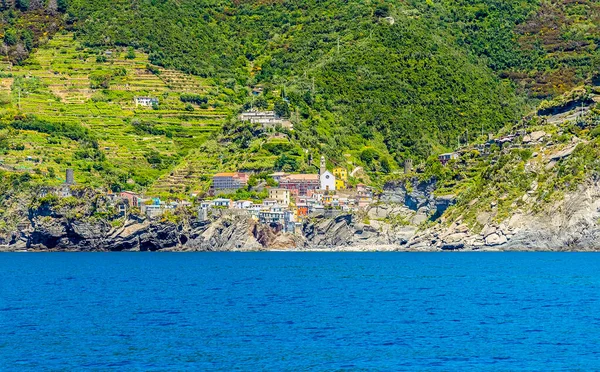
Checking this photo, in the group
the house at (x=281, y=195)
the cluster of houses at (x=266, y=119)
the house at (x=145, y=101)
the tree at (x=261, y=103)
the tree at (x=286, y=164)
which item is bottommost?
the house at (x=281, y=195)

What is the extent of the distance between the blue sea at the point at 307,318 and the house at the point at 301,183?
43281mm

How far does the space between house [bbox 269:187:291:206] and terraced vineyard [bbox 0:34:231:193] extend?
1078cm

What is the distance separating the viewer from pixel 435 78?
169250 millimetres

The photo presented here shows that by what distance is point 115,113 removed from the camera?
164m

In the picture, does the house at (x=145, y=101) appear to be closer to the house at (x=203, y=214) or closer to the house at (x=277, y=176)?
the house at (x=277, y=176)

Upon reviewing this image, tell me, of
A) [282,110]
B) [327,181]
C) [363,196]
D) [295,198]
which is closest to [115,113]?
[282,110]

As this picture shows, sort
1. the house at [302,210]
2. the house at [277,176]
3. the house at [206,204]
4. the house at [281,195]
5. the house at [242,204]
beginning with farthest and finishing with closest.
→ the house at [277,176] < the house at [281,195] < the house at [302,210] < the house at [242,204] < the house at [206,204]

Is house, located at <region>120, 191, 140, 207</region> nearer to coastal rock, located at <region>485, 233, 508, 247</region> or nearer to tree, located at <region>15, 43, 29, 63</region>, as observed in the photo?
coastal rock, located at <region>485, 233, 508, 247</region>

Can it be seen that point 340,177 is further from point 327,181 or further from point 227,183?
point 227,183

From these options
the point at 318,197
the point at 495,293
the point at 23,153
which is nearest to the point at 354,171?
the point at 318,197

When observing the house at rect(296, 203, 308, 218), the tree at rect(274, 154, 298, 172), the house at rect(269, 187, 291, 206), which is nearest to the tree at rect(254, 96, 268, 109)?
the tree at rect(274, 154, 298, 172)

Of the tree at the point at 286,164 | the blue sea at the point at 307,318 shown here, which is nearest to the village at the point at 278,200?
the tree at the point at 286,164

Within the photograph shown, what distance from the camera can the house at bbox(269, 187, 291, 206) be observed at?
132 meters

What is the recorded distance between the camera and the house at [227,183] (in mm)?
137125
